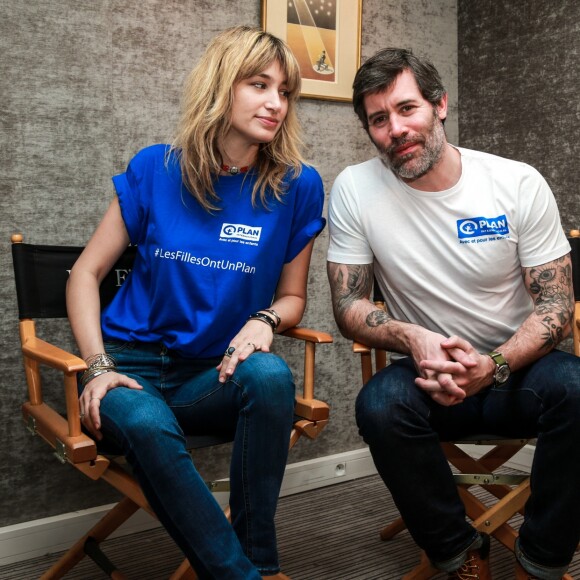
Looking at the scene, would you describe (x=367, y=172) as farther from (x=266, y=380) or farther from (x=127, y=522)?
(x=127, y=522)

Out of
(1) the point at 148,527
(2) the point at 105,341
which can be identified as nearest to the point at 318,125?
(2) the point at 105,341

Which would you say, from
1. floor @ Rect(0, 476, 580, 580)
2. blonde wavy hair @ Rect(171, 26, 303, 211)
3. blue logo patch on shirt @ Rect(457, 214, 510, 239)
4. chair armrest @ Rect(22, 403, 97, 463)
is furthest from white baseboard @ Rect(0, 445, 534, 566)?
blue logo patch on shirt @ Rect(457, 214, 510, 239)

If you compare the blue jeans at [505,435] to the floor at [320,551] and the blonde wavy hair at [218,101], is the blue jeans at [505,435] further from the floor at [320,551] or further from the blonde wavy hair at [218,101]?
the blonde wavy hair at [218,101]

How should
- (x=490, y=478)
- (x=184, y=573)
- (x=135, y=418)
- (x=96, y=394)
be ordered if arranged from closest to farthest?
(x=135, y=418) < (x=96, y=394) < (x=184, y=573) < (x=490, y=478)

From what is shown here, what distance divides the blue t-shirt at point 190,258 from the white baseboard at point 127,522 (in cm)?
83

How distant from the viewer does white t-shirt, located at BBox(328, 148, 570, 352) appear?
206 centimetres

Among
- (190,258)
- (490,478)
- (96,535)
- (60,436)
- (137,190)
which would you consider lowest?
(96,535)

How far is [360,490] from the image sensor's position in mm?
3029

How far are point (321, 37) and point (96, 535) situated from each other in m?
2.03

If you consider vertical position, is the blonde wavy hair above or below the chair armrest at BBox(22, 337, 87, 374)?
above

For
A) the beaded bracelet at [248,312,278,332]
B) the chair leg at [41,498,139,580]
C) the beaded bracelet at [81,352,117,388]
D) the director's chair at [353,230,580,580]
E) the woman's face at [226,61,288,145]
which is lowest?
the chair leg at [41,498,139,580]

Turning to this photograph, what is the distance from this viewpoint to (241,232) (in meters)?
2.04

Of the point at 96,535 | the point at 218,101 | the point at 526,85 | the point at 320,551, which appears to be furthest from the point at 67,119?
the point at 526,85

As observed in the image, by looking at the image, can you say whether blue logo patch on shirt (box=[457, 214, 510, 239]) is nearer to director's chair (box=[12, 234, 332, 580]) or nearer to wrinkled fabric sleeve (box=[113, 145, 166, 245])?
director's chair (box=[12, 234, 332, 580])
